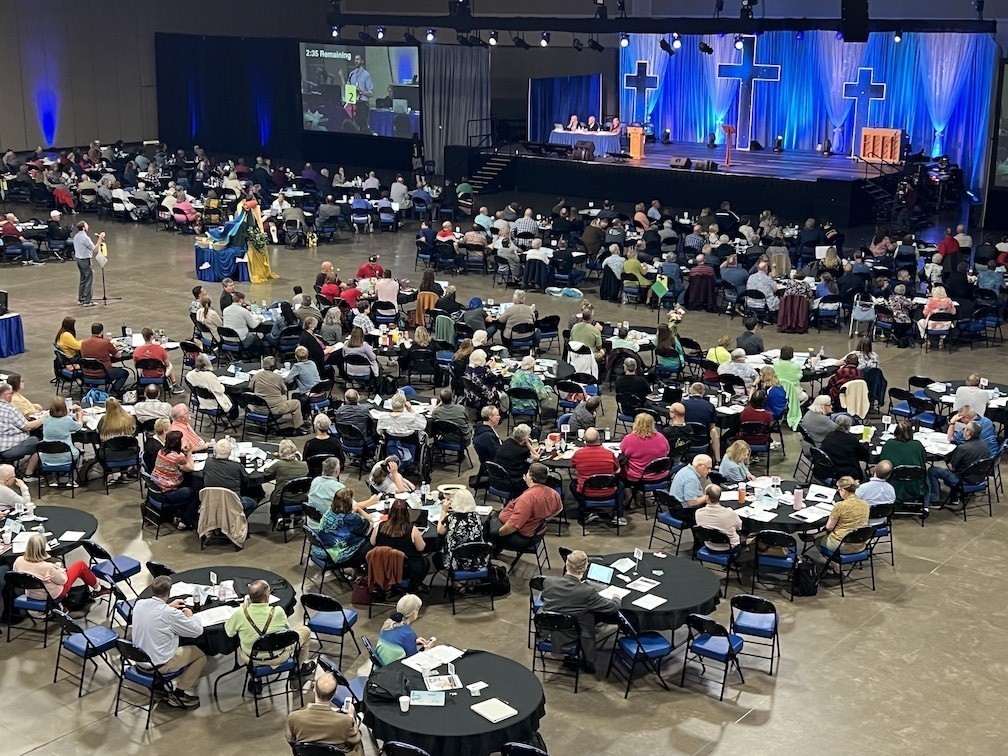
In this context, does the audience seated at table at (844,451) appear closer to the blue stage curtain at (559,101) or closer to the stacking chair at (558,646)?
→ the stacking chair at (558,646)

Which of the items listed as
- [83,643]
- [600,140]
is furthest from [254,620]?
[600,140]

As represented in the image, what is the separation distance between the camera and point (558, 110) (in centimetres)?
3884

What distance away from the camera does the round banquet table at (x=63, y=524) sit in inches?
444

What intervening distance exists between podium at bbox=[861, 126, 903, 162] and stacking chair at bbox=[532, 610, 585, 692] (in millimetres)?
25319

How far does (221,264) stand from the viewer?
24094 millimetres

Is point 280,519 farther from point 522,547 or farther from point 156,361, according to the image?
point 156,361

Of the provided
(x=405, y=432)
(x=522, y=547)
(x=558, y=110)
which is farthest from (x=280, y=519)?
(x=558, y=110)

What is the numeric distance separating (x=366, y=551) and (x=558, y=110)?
1145 inches

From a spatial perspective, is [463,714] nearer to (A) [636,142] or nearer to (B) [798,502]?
(B) [798,502]

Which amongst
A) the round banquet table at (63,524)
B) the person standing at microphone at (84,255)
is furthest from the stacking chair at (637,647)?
the person standing at microphone at (84,255)

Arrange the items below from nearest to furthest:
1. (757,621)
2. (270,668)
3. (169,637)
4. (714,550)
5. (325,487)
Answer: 1. (169,637)
2. (270,668)
3. (757,621)
4. (714,550)
5. (325,487)

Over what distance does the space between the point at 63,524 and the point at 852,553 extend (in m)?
7.18

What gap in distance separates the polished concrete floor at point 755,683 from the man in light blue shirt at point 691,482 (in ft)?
2.75

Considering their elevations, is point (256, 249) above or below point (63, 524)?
above
